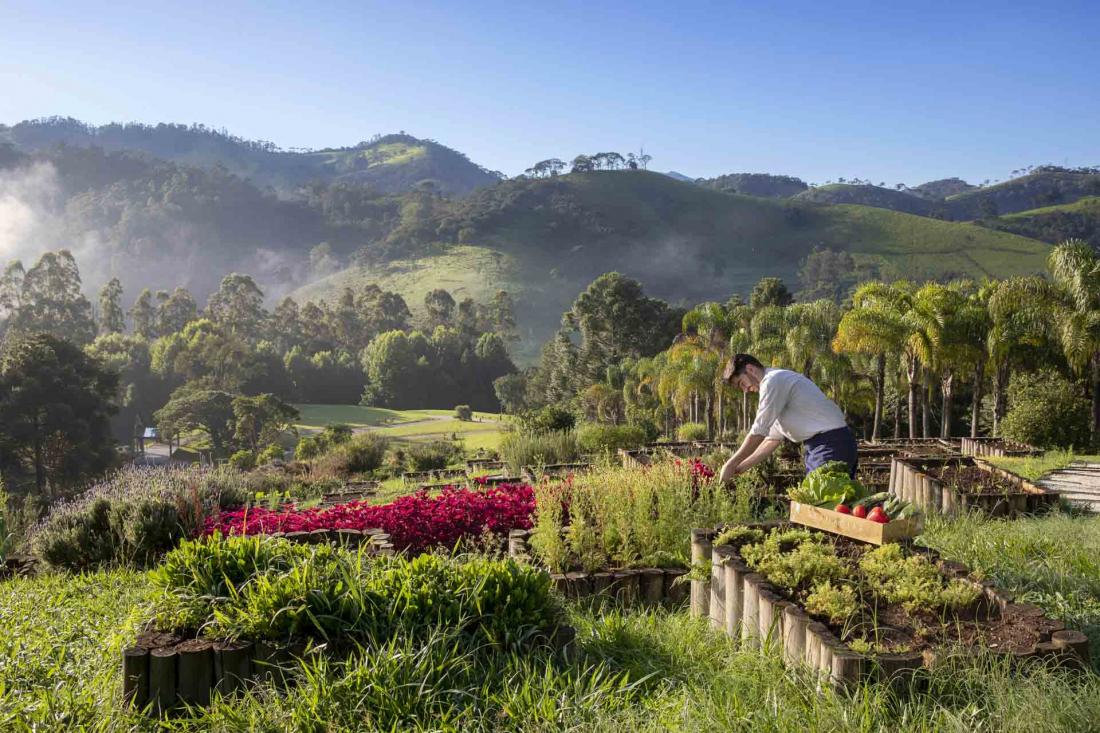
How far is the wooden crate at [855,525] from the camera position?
12.5 ft

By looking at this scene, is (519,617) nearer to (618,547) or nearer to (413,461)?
(618,547)

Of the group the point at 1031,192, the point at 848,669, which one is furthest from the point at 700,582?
the point at 1031,192

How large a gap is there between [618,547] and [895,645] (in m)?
2.39

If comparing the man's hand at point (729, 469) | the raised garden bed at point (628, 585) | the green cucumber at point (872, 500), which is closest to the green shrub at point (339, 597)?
the raised garden bed at point (628, 585)

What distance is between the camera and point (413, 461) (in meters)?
21.8

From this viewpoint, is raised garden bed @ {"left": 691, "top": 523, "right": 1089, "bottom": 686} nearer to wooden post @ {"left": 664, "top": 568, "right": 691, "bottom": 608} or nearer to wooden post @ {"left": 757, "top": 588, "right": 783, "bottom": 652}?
wooden post @ {"left": 757, "top": 588, "right": 783, "bottom": 652}

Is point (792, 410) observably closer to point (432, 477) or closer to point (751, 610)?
point (751, 610)

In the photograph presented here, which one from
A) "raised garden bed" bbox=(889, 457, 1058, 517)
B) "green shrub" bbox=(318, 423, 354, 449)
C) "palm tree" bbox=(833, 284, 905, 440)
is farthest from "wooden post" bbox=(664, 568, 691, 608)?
"green shrub" bbox=(318, 423, 354, 449)

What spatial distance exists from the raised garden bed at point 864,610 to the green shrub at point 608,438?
41.7ft

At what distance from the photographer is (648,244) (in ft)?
428

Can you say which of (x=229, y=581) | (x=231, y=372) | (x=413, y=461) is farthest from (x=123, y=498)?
(x=231, y=372)

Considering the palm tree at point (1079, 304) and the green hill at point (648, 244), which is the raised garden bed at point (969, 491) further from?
the green hill at point (648, 244)

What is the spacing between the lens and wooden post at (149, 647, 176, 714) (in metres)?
2.99

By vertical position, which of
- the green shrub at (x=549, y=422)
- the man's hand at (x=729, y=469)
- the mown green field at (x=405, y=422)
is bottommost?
the mown green field at (x=405, y=422)
